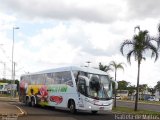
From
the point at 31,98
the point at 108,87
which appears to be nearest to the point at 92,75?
the point at 108,87

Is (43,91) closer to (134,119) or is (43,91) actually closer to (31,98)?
(31,98)

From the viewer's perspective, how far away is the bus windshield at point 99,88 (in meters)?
29.0

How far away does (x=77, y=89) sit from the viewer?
29672 mm

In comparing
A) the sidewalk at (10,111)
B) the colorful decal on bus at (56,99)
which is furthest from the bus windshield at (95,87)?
the sidewalk at (10,111)

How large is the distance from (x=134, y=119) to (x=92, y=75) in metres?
5.83

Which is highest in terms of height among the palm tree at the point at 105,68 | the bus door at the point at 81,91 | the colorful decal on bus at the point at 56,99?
the palm tree at the point at 105,68

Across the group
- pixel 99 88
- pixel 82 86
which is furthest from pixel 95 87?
pixel 82 86

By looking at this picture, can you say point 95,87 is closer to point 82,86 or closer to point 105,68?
point 82,86

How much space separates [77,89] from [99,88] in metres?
1.63

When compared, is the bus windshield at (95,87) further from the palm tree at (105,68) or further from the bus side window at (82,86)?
the palm tree at (105,68)

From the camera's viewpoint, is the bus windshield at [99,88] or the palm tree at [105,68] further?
the palm tree at [105,68]

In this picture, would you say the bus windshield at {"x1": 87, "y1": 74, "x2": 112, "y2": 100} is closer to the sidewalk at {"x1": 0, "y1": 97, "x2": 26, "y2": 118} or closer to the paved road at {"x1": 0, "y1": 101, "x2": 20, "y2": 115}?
the sidewalk at {"x1": 0, "y1": 97, "x2": 26, "y2": 118}

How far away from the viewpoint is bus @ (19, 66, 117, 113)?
94.8 ft

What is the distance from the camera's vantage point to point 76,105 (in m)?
29.7
